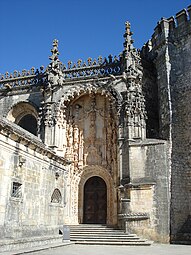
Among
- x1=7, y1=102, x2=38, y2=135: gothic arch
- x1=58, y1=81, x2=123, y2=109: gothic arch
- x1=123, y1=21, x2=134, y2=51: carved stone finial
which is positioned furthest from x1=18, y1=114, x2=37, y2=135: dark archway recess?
x1=123, y1=21, x2=134, y2=51: carved stone finial

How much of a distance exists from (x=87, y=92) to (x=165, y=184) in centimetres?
637

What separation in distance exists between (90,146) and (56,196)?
16.8 ft

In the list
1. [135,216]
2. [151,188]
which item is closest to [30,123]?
[151,188]

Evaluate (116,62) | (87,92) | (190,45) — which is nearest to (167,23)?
(190,45)

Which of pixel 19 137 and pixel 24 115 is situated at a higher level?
pixel 24 115

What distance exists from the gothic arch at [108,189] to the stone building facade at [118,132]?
47mm

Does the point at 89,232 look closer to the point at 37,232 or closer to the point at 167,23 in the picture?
the point at 37,232

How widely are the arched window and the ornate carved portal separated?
3.65m

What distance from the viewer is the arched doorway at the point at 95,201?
595 inches

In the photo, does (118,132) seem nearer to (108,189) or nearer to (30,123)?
(108,189)

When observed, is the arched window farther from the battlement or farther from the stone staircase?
the battlement

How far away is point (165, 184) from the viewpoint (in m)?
12.8

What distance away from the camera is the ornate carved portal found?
15.2 metres

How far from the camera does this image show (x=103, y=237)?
12062mm
